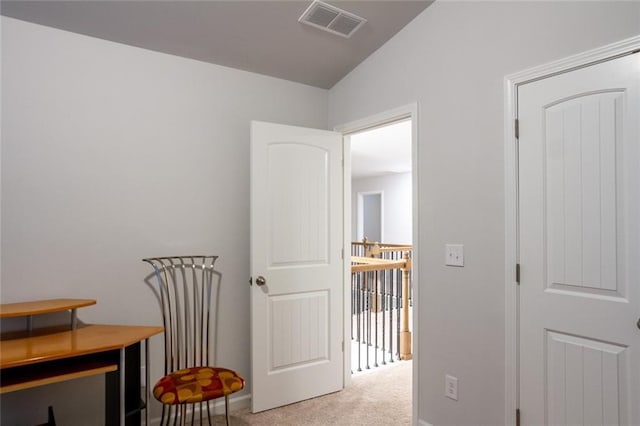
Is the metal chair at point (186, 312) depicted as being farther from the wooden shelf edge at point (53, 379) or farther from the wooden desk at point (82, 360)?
the wooden shelf edge at point (53, 379)

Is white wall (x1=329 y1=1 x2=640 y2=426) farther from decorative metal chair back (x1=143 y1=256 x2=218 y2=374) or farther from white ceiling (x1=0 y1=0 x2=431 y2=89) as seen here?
decorative metal chair back (x1=143 y1=256 x2=218 y2=374)

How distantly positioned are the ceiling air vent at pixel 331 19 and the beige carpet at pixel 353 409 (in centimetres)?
260

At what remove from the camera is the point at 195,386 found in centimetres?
207

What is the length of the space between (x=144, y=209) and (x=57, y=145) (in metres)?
0.59

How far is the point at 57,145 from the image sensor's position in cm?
223

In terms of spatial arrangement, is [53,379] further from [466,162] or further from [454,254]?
[466,162]

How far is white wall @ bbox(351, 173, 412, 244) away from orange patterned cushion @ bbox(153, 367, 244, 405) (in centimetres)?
582

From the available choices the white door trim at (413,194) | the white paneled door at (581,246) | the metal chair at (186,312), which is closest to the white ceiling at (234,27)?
the white door trim at (413,194)

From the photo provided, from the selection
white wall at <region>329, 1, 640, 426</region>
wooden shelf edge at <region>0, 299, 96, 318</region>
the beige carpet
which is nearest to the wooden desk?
wooden shelf edge at <region>0, 299, 96, 318</region>

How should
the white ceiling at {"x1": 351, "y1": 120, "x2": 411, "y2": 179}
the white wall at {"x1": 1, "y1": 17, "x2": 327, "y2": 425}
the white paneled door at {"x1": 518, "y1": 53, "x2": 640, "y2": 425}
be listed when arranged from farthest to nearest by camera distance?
the white ceiling at {"x1": 351, "y1": 120, "x2": 411, "y2": 179}
the white wall at {"x1": 1, "y1": 17, "x2": 327, "y2": 425}
the white paneled door at {"x1": 518, "y1": 53, "x2": 640, "y2": 425}

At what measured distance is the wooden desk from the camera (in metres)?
1.70

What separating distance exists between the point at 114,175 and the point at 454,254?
6.96 ft

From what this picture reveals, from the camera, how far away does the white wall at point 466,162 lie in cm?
198

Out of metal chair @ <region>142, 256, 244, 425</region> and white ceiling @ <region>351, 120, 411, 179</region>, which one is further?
white ceiling @ <region>351, 120, 411, 179</region>
